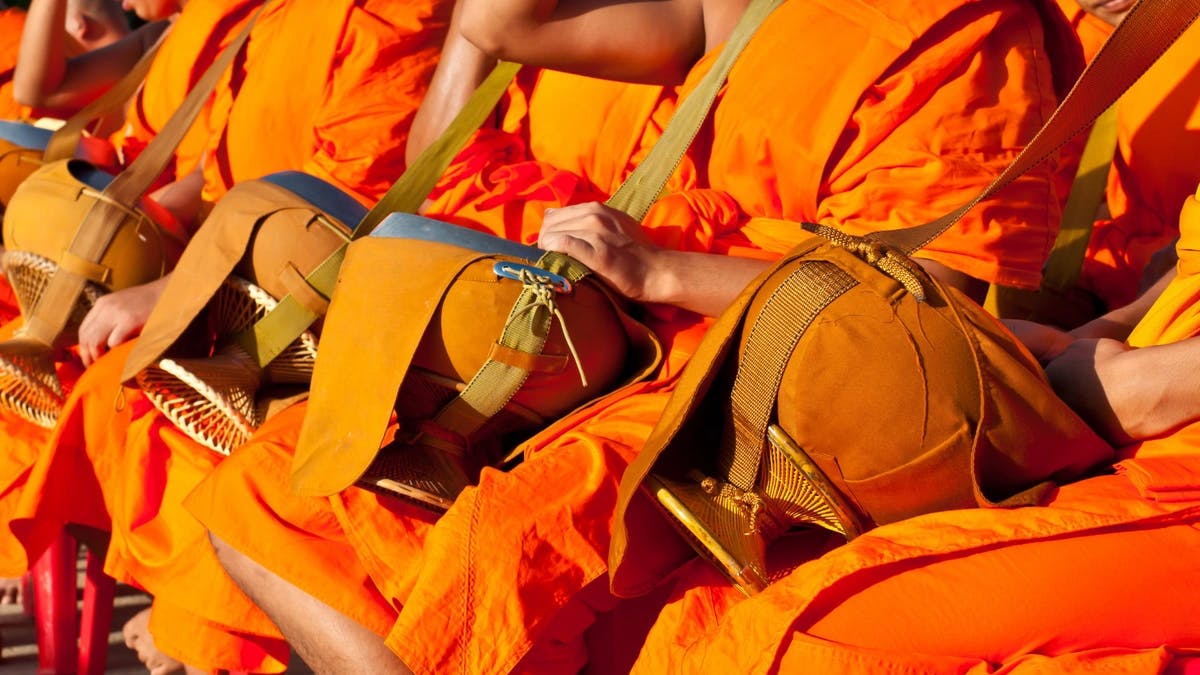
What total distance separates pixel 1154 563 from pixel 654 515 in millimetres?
497

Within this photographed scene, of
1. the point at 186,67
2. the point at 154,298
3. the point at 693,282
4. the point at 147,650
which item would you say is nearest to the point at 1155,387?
the point at 693,282

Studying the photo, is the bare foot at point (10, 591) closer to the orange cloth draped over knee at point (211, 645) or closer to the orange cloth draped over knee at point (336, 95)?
the orange cloth draped over knee at point (336, 95)

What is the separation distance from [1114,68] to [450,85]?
4.30ft

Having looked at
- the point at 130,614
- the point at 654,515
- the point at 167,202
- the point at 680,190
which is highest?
the point at 680,190

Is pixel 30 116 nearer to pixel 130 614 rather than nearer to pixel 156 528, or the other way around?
pixel 130 614

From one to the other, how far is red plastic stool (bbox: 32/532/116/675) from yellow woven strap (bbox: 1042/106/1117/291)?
1871 mm

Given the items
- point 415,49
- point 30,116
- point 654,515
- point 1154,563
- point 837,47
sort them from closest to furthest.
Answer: point 1154,563, point 654,515, point 837,47, point 415,49, point 30,116

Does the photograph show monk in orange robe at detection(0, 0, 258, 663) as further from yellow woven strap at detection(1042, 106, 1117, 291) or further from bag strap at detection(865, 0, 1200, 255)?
bag strap at detection(865, 0, 1200, 255)

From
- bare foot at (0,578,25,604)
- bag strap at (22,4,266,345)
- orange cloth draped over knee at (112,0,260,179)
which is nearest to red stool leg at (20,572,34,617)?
bare foot at (0,578,25,604)

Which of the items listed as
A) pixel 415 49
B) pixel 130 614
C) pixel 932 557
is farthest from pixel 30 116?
pixel 932 557

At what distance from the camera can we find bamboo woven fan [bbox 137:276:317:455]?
2.20 meters

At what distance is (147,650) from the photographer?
303 centimetres

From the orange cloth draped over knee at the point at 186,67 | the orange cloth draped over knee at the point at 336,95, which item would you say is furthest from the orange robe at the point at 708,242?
the orange cloth draped over knee at the point at 186,67

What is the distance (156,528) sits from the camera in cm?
250
